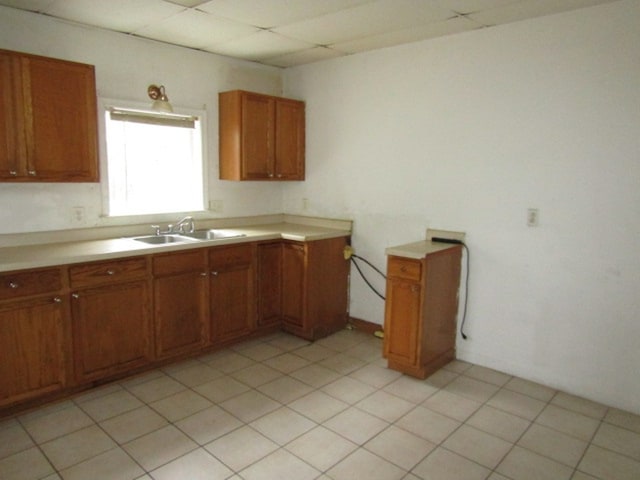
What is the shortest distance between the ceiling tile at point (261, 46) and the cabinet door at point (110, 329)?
2094 mm

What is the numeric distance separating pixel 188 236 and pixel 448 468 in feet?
8.76

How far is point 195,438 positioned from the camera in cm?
249

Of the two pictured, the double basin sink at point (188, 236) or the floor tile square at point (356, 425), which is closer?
the floor tile square at point (356, 425)

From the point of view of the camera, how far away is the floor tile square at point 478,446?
2.35m

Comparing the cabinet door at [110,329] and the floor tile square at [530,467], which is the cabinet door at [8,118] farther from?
the floor tile square at [530,467]

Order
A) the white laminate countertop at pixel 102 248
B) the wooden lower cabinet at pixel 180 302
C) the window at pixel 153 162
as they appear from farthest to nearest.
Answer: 1. the window at pixel 153 162
2. the wooden lower cabinet at pixel 180 302
3. the white laminate countertop at pixel 102 248

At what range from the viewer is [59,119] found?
2.89 metres

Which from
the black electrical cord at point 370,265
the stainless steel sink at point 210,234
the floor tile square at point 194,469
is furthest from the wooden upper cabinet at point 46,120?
the black electrical cord at point 370,265

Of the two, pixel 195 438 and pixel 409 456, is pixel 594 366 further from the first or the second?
pixel 195 438

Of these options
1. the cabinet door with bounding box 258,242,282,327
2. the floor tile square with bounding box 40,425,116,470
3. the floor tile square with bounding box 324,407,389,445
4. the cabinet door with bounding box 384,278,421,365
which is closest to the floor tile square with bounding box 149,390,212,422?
the floor tile square with bounding box 40,425,116,470

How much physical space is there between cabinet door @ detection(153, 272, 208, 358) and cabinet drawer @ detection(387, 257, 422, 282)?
1.44 metres

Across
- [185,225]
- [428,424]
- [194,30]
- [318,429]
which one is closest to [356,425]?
[318,429]

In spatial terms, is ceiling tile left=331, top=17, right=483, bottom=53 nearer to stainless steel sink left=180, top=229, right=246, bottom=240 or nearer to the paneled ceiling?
the paneled ceiling

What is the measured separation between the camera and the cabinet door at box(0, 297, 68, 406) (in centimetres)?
257
